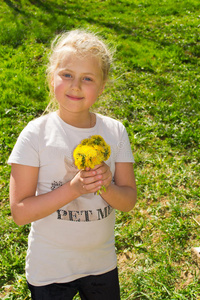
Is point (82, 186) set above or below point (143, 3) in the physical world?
below

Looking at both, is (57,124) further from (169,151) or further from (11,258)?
(169,151)

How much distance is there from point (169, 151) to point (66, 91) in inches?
104

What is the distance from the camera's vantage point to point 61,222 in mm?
1792

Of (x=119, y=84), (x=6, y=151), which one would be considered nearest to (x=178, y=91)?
(x=119, y=84)

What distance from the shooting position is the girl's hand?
Answer: 4.85 ft

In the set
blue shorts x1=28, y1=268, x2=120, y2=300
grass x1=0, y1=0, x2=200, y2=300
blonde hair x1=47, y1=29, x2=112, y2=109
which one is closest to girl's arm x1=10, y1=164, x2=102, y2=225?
blue shorts x1=28, y1=268, x2=120, y2=300

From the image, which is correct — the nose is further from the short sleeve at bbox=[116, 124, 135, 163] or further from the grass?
the grass

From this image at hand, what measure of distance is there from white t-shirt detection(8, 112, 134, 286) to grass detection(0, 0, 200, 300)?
102 cm

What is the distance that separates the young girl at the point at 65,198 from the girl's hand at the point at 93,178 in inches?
4.6

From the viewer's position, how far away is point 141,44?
6.64 metres

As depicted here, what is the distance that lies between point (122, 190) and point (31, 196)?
52 centimetres

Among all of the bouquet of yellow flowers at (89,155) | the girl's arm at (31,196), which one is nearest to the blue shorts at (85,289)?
the girl's arm at (31,196)

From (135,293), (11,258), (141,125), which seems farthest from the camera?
(141,125)

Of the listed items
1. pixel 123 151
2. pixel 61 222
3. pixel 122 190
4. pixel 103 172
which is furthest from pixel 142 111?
pixel 103 172
